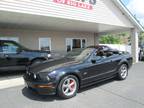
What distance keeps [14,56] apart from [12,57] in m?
0.11

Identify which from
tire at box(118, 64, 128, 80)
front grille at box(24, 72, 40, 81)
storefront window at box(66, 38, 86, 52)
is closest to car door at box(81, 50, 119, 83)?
tire at box(118, 64, 128, 80)

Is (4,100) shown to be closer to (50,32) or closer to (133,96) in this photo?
(133,96)

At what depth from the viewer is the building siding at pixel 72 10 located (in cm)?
672

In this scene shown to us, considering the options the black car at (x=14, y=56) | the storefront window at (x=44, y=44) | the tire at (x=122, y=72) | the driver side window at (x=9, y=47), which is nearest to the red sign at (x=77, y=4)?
the black car at (x=14, y=56)

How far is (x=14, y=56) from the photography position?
766 centimetres

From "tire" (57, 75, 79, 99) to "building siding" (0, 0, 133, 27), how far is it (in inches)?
148

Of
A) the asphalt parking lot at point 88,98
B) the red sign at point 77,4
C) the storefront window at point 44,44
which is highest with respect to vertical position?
the red sign at point 77,4

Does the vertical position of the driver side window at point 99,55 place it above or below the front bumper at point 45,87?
above

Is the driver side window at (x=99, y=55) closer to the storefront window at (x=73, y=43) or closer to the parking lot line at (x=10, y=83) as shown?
the parking lot line at (x=10, y=83)

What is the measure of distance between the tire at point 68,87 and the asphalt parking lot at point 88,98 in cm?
16

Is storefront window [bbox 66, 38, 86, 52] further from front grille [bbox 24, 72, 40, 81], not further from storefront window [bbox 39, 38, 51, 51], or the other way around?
front grille [bbox 24, 72, 40, 81]

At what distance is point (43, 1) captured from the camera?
7.38m

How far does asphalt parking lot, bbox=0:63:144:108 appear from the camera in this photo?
428 centimetres

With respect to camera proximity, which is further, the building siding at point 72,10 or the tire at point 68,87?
the building siding at point 72,10
